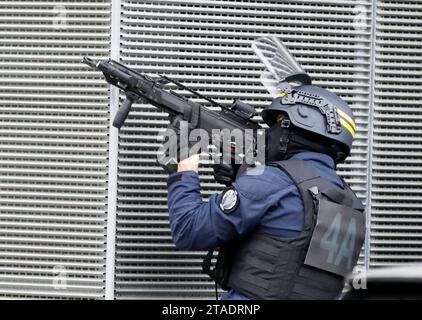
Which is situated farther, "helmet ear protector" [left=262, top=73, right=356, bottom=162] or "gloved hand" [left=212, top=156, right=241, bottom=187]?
"gloved hand" [left=212, top=156, right=241, bottom=187]

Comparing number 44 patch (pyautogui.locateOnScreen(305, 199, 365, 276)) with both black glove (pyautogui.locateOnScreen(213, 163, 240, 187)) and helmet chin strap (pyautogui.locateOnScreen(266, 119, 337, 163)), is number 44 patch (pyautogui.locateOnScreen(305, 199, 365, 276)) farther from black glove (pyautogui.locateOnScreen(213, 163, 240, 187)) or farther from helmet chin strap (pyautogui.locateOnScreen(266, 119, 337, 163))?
black glove (pyautogui.locateOnScreen(213, 163, 240, 187))

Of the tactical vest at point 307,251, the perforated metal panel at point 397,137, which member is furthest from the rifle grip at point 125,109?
the perforated metal panel at point 397,137

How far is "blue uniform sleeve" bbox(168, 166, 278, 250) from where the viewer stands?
280 cm

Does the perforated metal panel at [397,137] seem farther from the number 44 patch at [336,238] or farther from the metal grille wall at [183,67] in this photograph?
the number 44 patch at [336,238]

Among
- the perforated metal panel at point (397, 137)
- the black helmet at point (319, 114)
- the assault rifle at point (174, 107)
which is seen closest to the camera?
the black helmet at point (319, 114)

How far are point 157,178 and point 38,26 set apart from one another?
1.20 metres

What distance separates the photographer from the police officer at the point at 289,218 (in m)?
2.82

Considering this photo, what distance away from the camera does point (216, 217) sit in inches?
111

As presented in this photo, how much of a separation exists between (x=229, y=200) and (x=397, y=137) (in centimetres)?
166

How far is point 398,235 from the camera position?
396cm

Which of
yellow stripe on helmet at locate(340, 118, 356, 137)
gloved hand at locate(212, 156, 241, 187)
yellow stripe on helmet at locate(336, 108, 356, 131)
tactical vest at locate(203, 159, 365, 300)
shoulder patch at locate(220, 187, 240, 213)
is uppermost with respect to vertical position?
yellow stripe on helmet at locate(336, 108, 356, 131)

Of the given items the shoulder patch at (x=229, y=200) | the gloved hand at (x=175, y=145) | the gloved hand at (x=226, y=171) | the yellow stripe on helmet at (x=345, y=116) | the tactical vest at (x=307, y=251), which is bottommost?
the tactical vest at (x=307, y=251)

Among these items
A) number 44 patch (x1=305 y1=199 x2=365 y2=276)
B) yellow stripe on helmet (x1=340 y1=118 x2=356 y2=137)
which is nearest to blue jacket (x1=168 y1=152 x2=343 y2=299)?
number 44 patch (x1=305 y1=199 x2=365 y2=276)

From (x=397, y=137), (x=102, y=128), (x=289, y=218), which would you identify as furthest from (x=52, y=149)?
(x=397, y=137)
